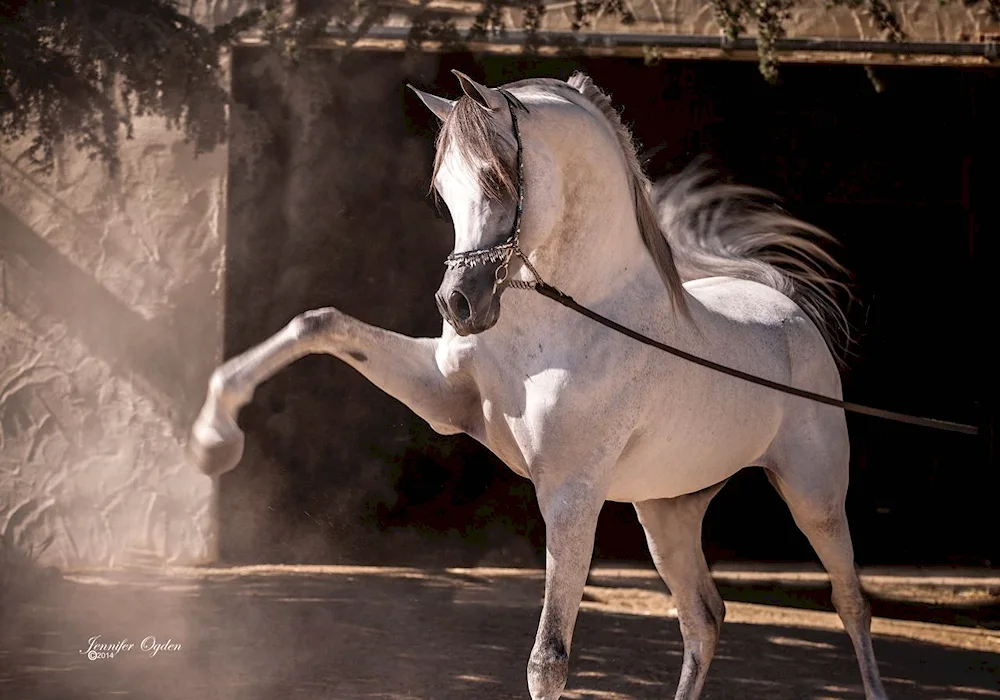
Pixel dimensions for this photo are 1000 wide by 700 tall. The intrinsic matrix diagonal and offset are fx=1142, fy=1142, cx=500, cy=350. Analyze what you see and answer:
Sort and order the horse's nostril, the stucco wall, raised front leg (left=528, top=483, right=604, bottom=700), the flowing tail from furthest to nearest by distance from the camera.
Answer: the stucco wall, the flowing tail, raised front leg (left=528, top=483, right=604, bottom=700), the horse's nostril

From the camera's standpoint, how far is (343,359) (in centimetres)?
313

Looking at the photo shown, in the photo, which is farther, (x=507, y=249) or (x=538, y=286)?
(x=538, y=286)

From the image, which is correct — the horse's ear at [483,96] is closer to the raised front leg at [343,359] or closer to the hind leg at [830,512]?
the raised front leg at [343,359]

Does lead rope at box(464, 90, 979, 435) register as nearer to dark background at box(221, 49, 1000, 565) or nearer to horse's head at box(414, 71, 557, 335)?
horse's head at box(414, 71, 557, 335)

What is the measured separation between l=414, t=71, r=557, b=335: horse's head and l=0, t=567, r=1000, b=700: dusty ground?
78.6 inches

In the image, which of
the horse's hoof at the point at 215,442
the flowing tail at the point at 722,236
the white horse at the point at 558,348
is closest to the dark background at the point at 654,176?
the flowing tail at the point at 722,236

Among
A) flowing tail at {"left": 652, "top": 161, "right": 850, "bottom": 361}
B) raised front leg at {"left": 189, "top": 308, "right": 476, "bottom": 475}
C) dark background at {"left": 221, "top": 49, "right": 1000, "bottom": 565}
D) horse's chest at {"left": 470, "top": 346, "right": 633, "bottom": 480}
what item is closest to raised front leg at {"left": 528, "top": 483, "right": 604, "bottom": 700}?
horse's chest at {"left": 470, "top": 346, "right": 633, "bottom": 480}

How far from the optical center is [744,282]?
157 inches

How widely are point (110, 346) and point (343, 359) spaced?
325 centimetres

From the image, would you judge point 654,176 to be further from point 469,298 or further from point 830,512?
point 469,298

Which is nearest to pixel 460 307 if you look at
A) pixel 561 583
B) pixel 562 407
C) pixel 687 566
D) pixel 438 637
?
pixel 562 407

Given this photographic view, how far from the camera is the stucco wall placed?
586cm

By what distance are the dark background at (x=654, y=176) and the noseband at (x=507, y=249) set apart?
3341 mm

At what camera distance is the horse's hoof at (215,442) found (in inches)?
117
